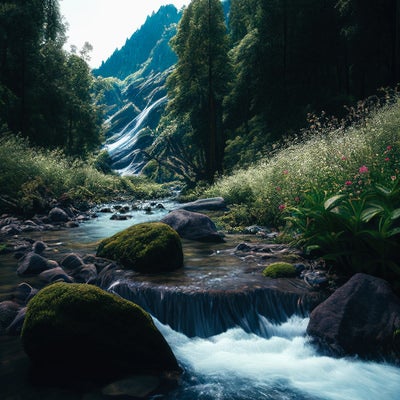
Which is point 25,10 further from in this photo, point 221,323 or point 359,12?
point 221,323

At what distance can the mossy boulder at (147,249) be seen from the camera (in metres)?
6.16

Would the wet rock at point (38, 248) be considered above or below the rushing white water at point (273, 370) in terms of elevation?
above

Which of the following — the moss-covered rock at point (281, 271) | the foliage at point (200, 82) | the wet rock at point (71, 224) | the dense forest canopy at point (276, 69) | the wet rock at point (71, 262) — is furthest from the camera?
the foliage at point (200, 82)

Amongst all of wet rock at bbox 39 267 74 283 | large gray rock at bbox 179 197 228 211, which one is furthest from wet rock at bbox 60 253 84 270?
large gray rock at bbox 179 197 228 211

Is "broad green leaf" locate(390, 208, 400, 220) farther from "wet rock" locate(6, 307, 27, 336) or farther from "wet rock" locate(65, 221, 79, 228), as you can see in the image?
"wet rock" locate(65, 221, 79, 228)

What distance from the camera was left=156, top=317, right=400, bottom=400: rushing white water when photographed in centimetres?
353

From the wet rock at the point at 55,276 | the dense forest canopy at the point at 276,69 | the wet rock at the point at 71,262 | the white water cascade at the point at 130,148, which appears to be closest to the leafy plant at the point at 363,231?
the wet rock at the point at 55,276

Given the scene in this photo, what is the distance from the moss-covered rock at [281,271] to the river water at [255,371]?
0.92 m

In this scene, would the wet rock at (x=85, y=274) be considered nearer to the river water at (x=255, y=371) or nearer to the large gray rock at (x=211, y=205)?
the river water at (x=255, y=371)

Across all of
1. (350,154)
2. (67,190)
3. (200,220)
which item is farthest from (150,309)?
(67,190)

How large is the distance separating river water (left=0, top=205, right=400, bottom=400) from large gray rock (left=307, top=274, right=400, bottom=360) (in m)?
0.15

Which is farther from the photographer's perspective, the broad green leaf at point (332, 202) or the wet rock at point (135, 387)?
the broad green leaf at point (332, 202)

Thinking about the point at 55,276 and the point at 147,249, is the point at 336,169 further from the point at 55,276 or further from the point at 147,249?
the point at 55,276

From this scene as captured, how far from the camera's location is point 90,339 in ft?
11.5
